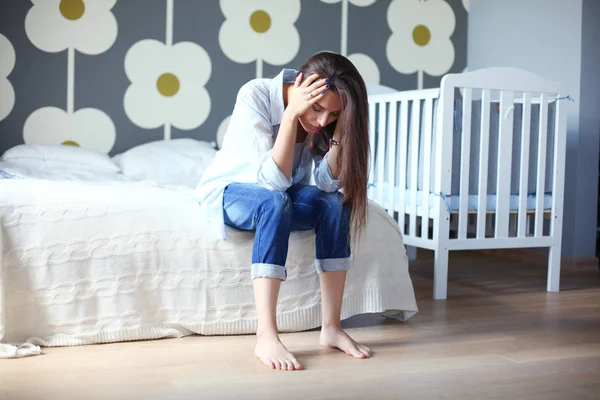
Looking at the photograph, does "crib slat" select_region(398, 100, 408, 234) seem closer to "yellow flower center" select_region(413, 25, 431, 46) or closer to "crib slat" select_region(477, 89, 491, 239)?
"crib slat" select_region(477, 89, 491, 239)

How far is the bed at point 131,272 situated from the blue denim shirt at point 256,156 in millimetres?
98

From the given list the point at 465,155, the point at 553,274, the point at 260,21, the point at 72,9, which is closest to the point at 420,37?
the point at 260,21

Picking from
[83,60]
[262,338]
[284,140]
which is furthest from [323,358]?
[83,60]

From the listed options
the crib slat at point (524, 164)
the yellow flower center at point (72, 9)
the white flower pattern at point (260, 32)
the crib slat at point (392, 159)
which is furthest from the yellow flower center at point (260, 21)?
the crib slat at point (524, 164)

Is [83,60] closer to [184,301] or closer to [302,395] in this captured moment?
[184,301]

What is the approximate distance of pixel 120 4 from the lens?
3385 millimetres

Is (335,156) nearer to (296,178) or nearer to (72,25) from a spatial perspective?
(296,178)

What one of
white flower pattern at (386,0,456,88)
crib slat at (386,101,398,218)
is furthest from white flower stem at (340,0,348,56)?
crib slat at (386,101,398,218)

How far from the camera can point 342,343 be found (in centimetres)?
180

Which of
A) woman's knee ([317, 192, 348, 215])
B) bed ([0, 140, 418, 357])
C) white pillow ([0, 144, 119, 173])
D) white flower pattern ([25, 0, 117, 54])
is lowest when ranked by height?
bed ([0, 140, 418, 357])

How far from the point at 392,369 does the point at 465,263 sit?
1.95 m

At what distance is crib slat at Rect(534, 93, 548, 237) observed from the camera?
8.92 feet

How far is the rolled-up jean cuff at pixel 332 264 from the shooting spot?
1.84 meters

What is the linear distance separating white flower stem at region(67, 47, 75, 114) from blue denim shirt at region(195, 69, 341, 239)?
5.42 ft
